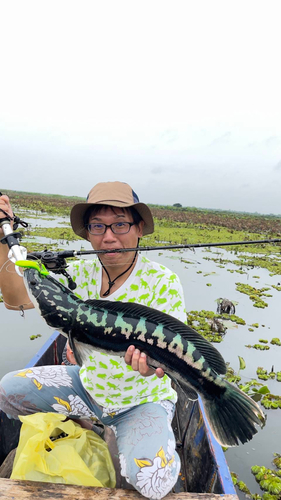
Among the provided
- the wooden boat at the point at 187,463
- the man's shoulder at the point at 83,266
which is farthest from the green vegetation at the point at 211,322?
the man's shoulder at the point at 83,266

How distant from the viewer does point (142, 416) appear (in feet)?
8.23

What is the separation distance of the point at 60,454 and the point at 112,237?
1.91 metres

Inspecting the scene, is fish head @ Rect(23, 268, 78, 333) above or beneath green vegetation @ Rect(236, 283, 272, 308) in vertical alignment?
above

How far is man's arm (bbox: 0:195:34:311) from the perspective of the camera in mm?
2524

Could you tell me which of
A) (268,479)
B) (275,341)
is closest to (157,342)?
(268,479)

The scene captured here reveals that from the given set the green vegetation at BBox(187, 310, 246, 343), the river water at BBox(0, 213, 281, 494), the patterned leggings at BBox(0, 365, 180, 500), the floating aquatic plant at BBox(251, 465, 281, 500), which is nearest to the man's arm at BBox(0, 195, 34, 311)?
the patterned leggings at BBox(0, 365, 180, 500)

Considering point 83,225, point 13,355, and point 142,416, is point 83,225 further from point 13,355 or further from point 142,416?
point 13,355

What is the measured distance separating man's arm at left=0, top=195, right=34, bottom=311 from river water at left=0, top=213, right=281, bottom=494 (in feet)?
9.28

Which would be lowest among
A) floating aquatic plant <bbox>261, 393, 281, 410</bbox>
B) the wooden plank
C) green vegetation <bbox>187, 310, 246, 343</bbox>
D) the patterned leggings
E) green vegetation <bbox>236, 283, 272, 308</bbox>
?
floating aquatic plant <bbox>261, 393, 281, 410</bbox>

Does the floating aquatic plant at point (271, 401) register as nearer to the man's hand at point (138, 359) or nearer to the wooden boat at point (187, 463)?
the wooden boat at point (187, 463)

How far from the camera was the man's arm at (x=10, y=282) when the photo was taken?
2.52m

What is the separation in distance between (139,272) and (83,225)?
72 centimetres

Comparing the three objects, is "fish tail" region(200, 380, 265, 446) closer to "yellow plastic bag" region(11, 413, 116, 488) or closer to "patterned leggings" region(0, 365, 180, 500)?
"patterned leggings" region(0, 365, 180, 500)

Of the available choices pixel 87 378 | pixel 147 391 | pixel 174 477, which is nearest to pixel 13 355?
pixel 87 378
